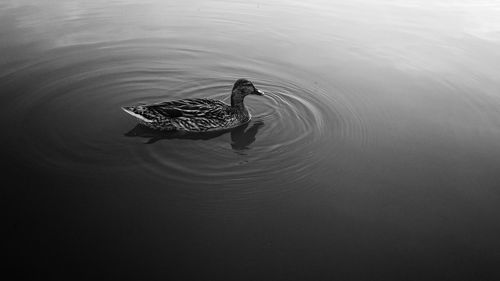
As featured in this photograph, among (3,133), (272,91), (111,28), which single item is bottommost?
(3,133)

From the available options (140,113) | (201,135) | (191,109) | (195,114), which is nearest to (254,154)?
(201,135)

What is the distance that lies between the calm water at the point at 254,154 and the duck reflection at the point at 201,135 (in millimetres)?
48

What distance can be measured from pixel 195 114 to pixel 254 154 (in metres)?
1.24

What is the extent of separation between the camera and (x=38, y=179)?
508 centimetres

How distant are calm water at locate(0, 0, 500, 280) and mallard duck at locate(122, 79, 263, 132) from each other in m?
0.24

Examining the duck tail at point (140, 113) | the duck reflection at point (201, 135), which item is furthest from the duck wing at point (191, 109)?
the duck reflection at point (201, 135)

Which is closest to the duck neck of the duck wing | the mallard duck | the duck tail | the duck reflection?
the mallard duck

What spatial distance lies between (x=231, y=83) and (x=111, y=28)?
172 inches

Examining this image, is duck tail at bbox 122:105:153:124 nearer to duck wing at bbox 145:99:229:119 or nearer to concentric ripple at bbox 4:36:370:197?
duck wing at bbox 145:99:229:119

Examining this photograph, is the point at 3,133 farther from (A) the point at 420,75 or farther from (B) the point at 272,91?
(A) the point at 420,75

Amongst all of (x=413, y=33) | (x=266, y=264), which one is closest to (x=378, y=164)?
(x=266, y=264)

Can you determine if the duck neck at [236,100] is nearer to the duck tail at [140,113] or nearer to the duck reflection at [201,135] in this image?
the duck reflection at [201,135]

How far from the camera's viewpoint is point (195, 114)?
6484mm

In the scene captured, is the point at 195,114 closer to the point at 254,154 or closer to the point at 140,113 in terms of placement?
the point at 140,113
